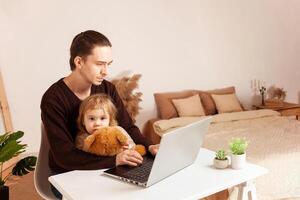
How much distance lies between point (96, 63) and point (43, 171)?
639 mm

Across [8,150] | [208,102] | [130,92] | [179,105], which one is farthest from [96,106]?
[208,102]

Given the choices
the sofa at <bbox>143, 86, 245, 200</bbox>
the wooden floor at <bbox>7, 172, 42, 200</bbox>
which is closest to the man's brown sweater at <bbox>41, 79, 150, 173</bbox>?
the wooden floor at <bbox>7, 172, 42, 200</bbox>

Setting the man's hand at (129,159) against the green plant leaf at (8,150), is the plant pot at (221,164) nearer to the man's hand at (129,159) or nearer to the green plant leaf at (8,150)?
the man's hand at (129,159)

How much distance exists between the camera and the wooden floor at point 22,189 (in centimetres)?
293

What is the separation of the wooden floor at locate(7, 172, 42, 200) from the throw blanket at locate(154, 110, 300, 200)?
156cm

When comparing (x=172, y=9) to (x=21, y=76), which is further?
(x=172, y=9)

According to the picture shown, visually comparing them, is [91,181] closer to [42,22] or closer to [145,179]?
[145,179]

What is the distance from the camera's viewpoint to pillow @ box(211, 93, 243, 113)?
161 inches

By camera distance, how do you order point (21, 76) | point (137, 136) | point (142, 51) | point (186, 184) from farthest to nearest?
point (142, 51)
point (21, 76)
point (137, 136)
point (186, 184)

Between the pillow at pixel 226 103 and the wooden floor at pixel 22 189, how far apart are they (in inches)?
87.9

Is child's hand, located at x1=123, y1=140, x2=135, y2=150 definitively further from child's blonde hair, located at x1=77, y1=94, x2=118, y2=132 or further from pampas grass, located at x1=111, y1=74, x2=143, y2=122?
pampas grass, located at x1=111, y1=74, x2=143, y2=122

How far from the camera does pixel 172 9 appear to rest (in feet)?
13.4

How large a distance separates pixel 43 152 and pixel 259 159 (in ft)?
4.71

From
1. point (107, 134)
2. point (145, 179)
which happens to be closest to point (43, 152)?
point (107, 134)
